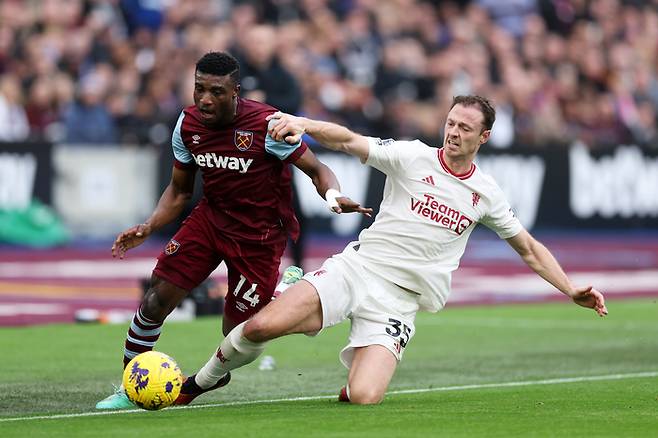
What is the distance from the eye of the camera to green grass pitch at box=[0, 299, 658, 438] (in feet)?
25.6

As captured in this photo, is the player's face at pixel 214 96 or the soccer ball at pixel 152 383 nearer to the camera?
the soccer ball at pixel 152 383

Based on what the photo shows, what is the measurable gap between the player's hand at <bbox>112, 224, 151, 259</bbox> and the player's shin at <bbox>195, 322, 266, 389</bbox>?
35.5 inches

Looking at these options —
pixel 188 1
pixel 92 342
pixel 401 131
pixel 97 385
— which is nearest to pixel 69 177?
pixel 188 1

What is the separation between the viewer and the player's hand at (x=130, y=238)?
9.33 m

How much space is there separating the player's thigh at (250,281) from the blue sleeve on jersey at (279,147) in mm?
669

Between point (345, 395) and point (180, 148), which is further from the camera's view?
point (180, 148)

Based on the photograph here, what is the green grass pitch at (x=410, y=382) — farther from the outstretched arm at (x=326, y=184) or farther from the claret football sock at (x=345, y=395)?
the outstretched arm at (x=326, y=184)

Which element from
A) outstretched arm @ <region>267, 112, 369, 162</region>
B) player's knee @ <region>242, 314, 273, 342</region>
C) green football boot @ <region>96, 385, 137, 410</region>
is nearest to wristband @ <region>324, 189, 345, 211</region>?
outstretched arm @ <region>267, 112, 369, 162</region>

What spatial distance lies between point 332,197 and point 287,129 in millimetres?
519

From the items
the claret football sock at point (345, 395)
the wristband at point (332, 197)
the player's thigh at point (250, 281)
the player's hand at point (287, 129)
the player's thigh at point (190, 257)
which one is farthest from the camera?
the player's thigh at point (250, 281)

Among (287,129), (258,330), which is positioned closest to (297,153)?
(287,129)

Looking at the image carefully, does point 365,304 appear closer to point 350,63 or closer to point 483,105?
point 483,105

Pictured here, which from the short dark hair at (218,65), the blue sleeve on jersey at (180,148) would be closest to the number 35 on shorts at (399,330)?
the blue sleeve on jersey at (180,148)

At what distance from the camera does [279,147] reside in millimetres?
9086
